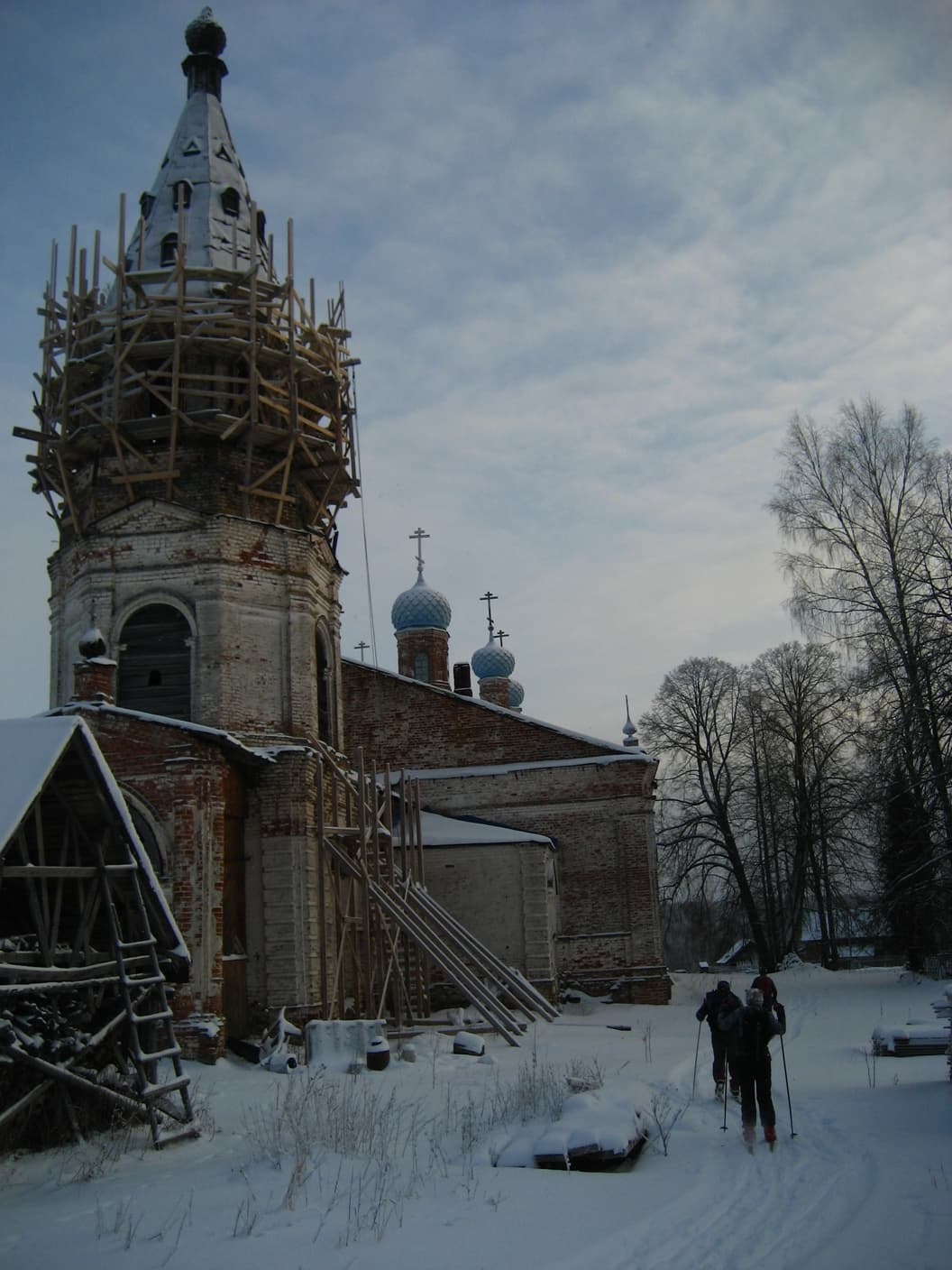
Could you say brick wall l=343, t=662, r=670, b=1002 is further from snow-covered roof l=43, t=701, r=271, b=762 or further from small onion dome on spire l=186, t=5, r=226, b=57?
small onion dome on spire l=186, t=5, r=226, b=57

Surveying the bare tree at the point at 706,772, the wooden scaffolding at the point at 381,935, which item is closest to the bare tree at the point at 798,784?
the bare tree at the point at 706,772

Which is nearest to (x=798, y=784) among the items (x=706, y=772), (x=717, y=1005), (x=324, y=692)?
(x=706, y=772)

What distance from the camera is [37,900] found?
9555mm

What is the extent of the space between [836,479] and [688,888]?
13.6 m

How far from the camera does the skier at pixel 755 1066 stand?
8461 mm

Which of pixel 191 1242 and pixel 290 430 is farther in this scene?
pixel 290 430

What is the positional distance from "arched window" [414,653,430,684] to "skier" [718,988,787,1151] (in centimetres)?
2417

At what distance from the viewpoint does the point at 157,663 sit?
17.8 metres

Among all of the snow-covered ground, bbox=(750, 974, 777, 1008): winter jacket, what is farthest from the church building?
bbox=(750, 974, 777, 1008): winter jacket

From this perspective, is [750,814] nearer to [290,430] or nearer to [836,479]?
[836,479]

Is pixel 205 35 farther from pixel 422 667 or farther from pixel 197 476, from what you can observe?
pixel 422 667

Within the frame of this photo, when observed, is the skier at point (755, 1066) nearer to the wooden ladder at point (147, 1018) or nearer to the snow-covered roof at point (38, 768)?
the wooden ladder at point (147, 1018)

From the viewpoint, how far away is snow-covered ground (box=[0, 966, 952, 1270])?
5.91 metres

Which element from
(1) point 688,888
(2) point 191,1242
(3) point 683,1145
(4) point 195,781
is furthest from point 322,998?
(1) point 688,888
